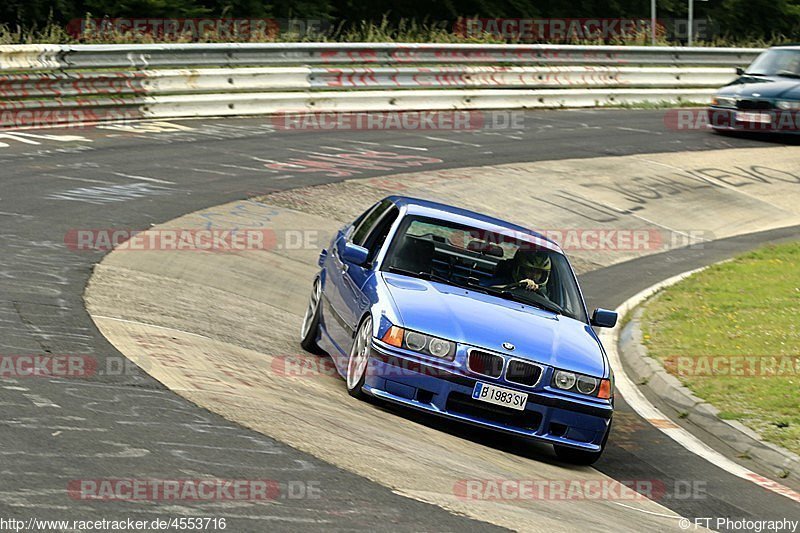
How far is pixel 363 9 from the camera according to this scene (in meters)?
41.0

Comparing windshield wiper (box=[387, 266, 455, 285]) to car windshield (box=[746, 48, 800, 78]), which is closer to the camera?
windshield wiper (box=[387, 266, 455, 285])

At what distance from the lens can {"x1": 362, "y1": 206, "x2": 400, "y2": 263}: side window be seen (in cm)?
997

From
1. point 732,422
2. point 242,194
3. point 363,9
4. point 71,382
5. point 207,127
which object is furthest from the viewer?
point 363,9

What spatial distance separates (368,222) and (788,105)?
53.9ft

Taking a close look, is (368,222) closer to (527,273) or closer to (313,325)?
(313,325)

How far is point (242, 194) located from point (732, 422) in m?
8.78

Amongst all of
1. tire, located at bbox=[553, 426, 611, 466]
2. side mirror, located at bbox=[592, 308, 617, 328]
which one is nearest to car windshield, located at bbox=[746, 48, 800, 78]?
side mirror, located at bbox=[592, 308, 617, 328]

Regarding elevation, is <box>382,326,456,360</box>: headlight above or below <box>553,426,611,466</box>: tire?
above

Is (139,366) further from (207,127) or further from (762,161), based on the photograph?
(762,161)

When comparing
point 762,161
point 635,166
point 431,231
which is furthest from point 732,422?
point 762,161

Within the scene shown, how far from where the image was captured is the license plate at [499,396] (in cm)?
823

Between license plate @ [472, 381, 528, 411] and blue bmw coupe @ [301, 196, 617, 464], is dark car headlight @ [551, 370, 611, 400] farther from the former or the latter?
license plate @ [472, 381, 528, 411]

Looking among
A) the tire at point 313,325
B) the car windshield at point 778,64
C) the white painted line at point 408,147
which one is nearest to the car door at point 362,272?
the tire at point 313,325

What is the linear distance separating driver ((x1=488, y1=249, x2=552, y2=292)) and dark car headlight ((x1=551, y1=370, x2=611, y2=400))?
4.40 ft
